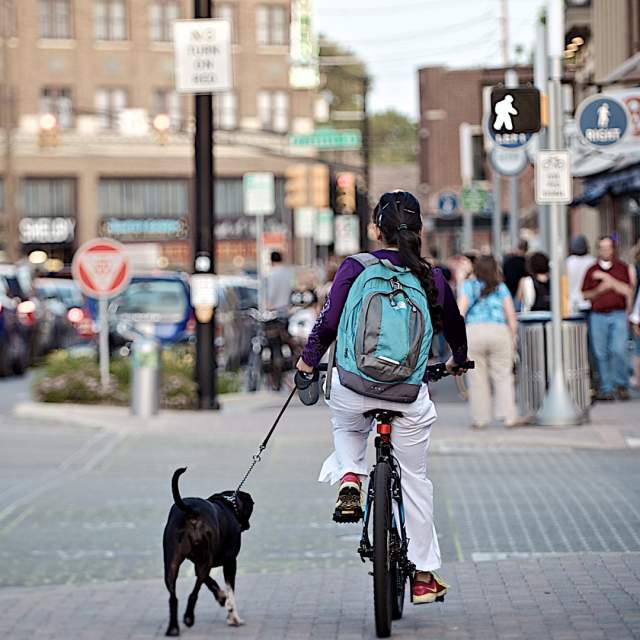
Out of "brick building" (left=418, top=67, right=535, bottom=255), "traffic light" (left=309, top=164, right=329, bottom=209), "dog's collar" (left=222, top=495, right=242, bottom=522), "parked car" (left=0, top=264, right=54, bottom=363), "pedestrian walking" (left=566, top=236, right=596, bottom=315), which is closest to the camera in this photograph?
"dog's collar" (left=222, top=495, right=242, bottom=522)

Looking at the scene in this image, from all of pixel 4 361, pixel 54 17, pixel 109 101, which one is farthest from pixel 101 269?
pixel 54 17

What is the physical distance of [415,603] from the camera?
711 centimetres

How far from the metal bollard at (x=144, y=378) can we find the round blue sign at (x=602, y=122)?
5.43m

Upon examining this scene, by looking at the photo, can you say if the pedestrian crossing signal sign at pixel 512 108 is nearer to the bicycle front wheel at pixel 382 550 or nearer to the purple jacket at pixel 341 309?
the purple jacket at pixel 341 309

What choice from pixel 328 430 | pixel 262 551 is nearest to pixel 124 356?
pixel 328 430

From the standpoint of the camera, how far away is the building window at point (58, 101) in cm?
6438

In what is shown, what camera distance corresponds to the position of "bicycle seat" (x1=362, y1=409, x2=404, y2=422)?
7008 millimetres

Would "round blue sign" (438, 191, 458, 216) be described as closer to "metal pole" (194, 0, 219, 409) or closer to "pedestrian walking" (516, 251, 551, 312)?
"metal pole" (194, 0, 219, 409)

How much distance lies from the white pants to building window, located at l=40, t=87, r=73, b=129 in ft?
190

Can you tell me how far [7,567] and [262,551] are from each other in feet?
4.95

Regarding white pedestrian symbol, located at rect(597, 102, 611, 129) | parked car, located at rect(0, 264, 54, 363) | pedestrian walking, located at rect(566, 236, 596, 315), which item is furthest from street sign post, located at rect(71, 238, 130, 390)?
parked car, located at rect(0, 264, 54, 363)

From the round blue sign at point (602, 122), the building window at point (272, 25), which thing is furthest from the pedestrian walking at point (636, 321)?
the building window at point (272, 25)

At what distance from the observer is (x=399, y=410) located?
6977 millimetres

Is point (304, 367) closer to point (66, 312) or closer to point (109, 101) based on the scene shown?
point (66, 312)
